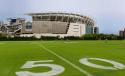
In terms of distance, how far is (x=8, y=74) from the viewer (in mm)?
7898

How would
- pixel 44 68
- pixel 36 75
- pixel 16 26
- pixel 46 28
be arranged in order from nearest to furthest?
pixel 36 75
pixel 44 68
pixel 46 28
pixel 16 26

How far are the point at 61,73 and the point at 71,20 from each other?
504 ft

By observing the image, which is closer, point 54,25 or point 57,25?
point 54,25

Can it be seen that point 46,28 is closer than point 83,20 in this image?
Yes

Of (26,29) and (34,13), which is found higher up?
(34,13)

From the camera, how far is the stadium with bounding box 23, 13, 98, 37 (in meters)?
154

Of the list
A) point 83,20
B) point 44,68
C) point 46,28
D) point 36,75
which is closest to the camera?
point 36,75

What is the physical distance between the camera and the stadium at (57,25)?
505 ft

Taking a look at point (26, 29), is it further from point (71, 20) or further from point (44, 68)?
point (44, 68)

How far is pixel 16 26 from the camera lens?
186250 mm

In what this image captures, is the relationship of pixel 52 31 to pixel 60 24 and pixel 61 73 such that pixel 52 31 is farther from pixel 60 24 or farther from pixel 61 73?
pixel 61 73

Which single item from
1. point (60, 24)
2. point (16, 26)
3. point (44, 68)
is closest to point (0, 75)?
point (44, 68)

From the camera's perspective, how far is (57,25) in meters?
154

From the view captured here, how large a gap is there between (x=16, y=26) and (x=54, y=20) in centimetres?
3836
